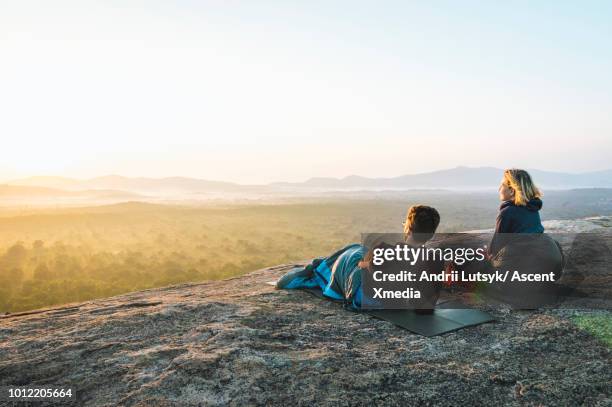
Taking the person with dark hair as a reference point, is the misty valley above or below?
below

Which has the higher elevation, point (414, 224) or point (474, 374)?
point (414, 224)

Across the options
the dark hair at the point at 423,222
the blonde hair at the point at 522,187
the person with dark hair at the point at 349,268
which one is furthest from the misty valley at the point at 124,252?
the blonde hair at the point at 522,187

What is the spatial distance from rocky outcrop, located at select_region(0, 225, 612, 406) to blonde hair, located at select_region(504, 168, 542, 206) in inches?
48.9

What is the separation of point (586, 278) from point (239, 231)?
101ft

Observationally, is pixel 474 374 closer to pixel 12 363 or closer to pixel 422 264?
pixel 422 264

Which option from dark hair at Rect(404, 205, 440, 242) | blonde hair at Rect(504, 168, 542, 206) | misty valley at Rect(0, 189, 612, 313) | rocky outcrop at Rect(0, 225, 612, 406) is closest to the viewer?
rocky outcrop at Rect(0, 225, 612, 406)

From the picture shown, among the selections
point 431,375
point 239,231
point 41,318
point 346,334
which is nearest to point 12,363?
point 41,318

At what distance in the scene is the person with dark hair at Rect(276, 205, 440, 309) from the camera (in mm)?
4617

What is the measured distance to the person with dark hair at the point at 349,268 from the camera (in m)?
4.62

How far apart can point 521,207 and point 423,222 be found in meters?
1.28

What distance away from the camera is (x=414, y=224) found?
464cm

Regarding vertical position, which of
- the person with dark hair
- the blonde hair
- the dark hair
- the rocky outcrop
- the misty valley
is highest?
the blonde hair

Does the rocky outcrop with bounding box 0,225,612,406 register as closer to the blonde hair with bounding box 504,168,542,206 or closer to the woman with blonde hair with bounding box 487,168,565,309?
the woman with blonde hair with bounding box 487,168,565,309

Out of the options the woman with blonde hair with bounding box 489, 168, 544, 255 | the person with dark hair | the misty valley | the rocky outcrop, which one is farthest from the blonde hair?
the misty valley
